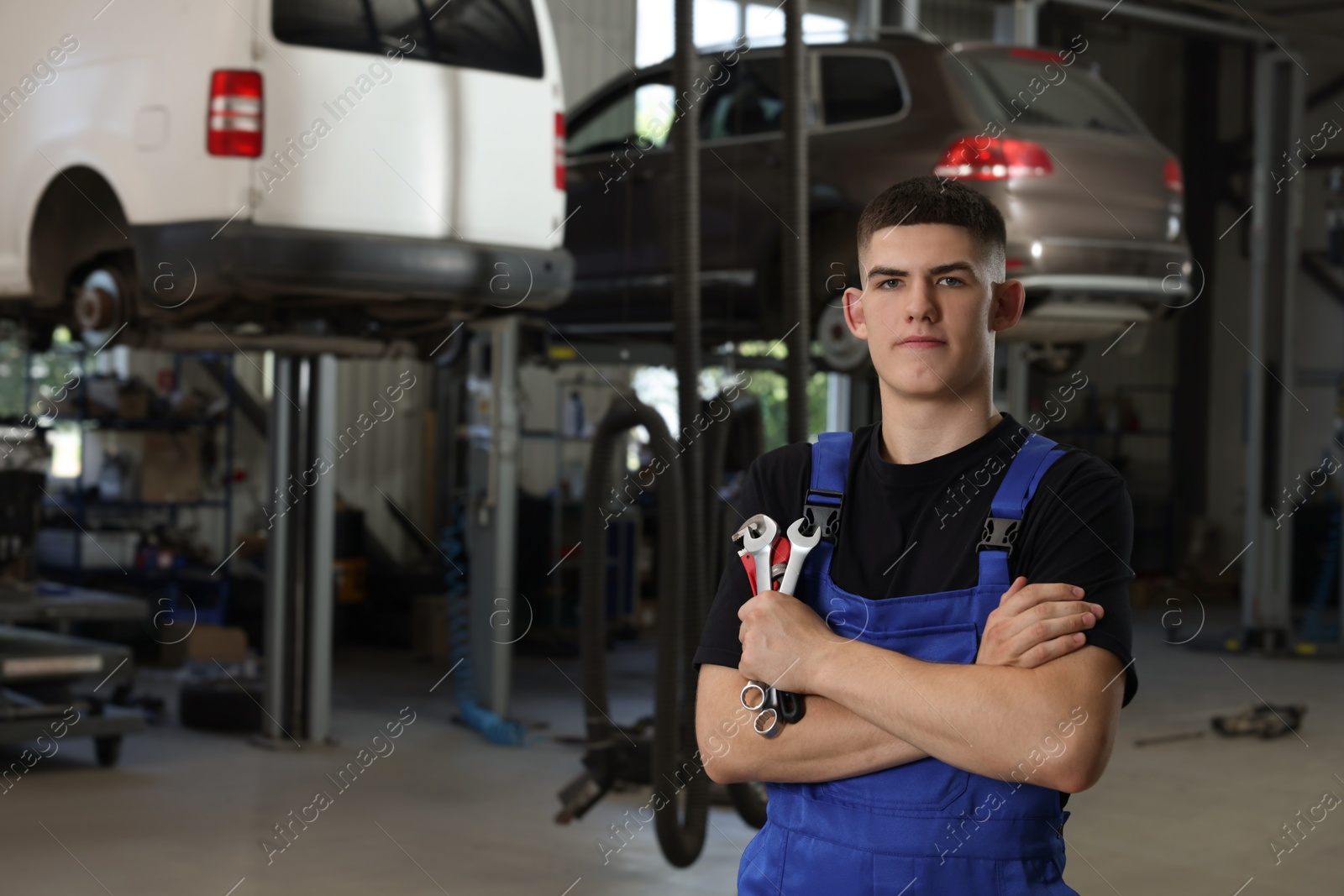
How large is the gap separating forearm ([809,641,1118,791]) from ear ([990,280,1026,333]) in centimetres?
47

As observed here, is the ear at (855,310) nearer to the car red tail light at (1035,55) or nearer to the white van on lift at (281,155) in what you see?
the white van on lift at (281,155)

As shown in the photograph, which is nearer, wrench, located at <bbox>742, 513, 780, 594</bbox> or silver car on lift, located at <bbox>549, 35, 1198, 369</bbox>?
wrench, located at <bbox>742, 513, 780, 594</bbox>

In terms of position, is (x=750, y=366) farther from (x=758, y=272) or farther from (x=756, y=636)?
(x=756, y=636)

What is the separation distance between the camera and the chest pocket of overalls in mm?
1755

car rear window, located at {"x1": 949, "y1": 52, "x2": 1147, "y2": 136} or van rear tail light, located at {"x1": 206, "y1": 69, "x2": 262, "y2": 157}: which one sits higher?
car rear window, located at {"x1": 949, "y1": 52, "x2": 1147, "y2": 136}

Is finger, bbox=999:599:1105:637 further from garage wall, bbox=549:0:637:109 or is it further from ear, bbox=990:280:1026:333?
garage wall, bbox=549:0:637:109

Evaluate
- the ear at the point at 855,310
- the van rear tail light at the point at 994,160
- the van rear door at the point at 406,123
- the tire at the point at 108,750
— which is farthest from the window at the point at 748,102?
the ear at the point at 855,310

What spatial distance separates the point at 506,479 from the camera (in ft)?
22.6

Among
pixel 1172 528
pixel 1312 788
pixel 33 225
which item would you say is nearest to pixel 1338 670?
pixel 1312 788

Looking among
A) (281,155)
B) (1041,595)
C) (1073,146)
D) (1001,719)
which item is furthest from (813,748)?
(1073,146)

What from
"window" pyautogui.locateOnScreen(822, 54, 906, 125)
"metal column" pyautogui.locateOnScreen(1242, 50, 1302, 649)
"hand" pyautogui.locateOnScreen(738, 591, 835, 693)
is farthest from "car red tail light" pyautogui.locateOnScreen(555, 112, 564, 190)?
"metal column" pyautogui.locateOnScreen(1242, 50, 1302, 649)

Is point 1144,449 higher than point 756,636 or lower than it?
lower

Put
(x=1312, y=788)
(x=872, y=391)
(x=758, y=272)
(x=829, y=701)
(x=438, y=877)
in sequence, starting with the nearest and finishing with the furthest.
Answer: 1. (x=829, y=701)
2. (x=438, y=877)
3. (x=872, y=391)
4. (x=1312, y=788)
5. (x=758, y=272)

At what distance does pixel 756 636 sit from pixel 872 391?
390cm
